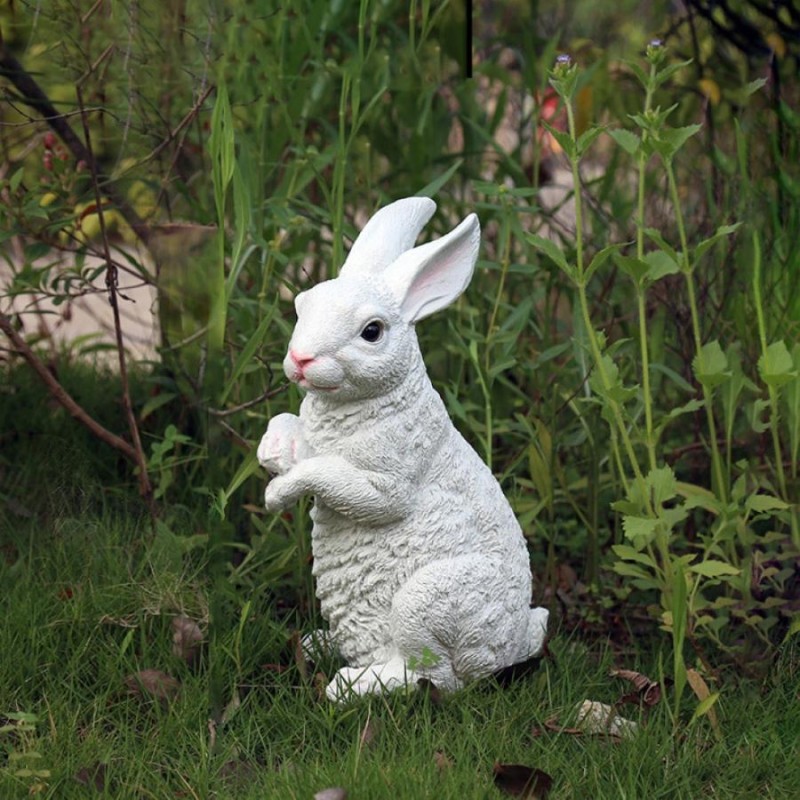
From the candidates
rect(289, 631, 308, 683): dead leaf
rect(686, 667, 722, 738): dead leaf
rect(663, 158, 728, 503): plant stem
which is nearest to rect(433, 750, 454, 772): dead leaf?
rect(289, 631, 308, 683): dead leaf

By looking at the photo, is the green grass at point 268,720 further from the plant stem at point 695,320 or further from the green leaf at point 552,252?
the green leaf at point 552,252

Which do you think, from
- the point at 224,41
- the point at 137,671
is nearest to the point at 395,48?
the point at 224,41

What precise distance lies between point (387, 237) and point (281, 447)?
447 millimetres

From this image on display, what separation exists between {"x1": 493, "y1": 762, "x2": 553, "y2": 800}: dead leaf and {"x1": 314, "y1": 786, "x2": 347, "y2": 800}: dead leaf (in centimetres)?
27

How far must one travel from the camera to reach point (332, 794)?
2090 mm

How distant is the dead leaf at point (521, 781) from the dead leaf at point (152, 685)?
0.68 metres

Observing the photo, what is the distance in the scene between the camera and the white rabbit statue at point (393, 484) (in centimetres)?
235

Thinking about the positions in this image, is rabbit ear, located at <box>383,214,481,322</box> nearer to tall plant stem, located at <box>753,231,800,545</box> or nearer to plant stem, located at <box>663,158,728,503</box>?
plant stem, located at <box>663,158,728,503</box>

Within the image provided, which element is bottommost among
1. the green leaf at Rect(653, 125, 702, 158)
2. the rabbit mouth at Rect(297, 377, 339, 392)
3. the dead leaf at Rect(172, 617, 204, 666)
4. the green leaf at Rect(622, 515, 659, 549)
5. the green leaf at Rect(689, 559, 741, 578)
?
the dead leaf at Rect(172, 617, 204, 666)

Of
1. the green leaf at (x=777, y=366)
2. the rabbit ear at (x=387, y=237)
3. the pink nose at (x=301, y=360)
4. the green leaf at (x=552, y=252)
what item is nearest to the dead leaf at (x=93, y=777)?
the pink nose at (x=301, y=360)

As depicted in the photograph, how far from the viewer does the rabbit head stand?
2.30m

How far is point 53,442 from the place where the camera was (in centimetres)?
333

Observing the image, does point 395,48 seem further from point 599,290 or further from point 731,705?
point 731,705

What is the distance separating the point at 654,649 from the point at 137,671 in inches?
44.0
